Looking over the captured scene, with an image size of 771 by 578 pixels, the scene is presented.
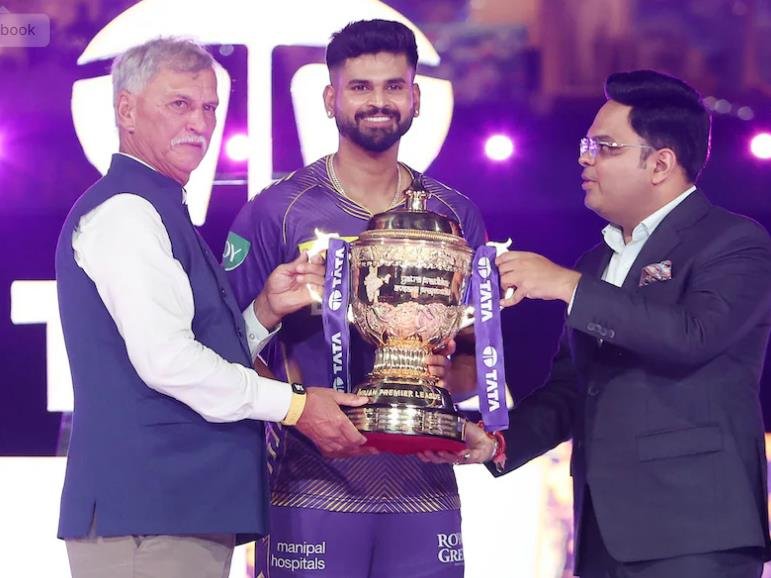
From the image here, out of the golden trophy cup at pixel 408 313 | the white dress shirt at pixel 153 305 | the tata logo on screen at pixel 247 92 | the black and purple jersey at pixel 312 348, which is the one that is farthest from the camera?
the tata logo on screen at pixel 247 92

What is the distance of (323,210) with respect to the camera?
118 inches

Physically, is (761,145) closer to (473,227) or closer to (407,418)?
(473,227)

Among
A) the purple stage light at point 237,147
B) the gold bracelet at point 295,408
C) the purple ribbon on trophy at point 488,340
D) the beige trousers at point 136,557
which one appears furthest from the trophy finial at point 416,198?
the purple stage light at point 237,147

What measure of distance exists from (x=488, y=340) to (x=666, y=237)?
476mm

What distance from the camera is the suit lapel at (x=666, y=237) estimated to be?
286 centimetres

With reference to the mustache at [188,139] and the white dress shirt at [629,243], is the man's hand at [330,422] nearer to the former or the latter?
the mustache at [188,139]

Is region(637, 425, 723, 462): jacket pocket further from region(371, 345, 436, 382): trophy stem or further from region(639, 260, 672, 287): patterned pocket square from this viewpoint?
region(371, 345, 436, 382): trophy stem

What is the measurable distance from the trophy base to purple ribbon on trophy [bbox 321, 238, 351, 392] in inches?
3.3

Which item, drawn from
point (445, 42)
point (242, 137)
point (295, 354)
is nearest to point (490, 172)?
point (445, 42)

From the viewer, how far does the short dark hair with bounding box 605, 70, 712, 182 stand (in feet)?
9.77

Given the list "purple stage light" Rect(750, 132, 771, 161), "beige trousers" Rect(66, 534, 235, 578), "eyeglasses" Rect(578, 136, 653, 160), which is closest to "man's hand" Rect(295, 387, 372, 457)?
"beige trousers" Rect(66, 534, 235, 578)

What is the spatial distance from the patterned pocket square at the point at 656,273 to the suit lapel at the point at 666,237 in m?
0.01

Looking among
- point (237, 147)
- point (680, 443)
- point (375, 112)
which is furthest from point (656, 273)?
point (237, 147)

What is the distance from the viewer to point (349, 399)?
267 cm
